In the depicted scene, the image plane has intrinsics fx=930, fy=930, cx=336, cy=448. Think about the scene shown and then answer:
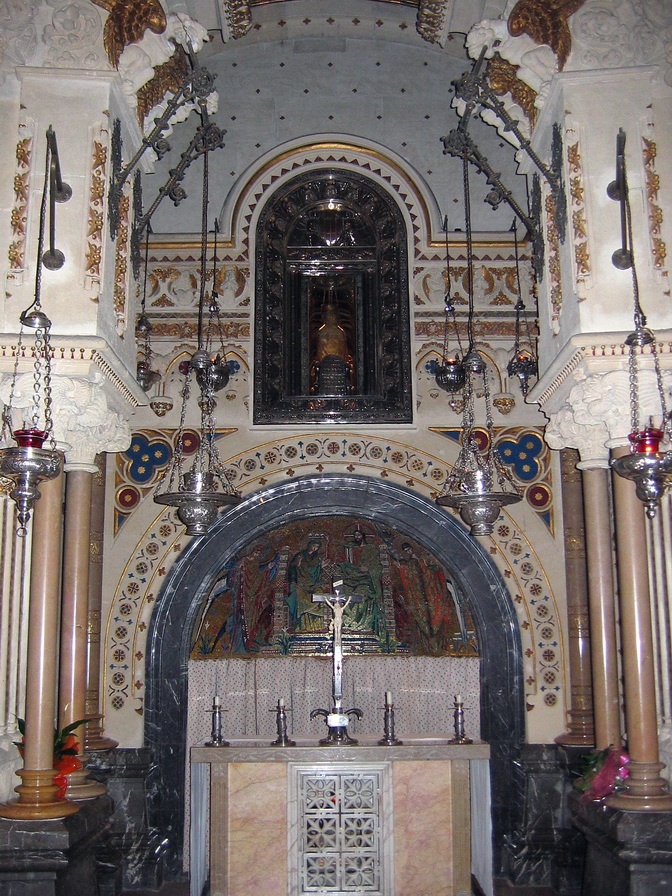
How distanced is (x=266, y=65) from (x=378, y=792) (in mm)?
7102

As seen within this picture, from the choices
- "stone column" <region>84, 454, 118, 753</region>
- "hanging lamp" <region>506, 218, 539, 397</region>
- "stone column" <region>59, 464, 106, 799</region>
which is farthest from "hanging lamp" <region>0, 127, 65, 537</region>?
"hanging lamp" <region>506, 218, 539, 397</region>

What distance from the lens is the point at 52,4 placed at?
673 cm

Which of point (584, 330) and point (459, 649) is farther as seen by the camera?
point (459, 649)

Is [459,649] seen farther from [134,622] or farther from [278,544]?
[134,622]

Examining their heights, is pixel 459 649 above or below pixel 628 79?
below

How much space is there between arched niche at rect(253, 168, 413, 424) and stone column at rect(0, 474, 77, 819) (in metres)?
2.86

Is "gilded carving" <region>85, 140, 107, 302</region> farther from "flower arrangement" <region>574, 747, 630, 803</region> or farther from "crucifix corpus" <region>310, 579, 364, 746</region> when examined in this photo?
"flower arrangement" <region>574, 747, 630, 803</region>

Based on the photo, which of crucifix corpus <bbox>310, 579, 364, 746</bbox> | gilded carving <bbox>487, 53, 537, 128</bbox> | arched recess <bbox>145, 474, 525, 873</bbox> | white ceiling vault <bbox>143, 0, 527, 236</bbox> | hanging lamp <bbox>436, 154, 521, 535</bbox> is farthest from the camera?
white ceiling vault <bbox>143, 0, 527, 236</bbox>

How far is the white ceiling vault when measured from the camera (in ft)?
30.6

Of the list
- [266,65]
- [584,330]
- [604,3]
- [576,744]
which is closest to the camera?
[584,330]

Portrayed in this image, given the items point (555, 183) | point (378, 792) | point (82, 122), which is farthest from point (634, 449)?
point (82, 122)

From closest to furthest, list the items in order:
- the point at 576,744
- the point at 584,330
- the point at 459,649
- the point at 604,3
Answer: the point at 584,330 < the point at 604,3 < the point at 576,744 < the point at 459,649

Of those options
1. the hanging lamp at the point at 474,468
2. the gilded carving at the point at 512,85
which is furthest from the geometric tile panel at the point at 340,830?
the gilded carving at the point at 512,85

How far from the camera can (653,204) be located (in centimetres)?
652
